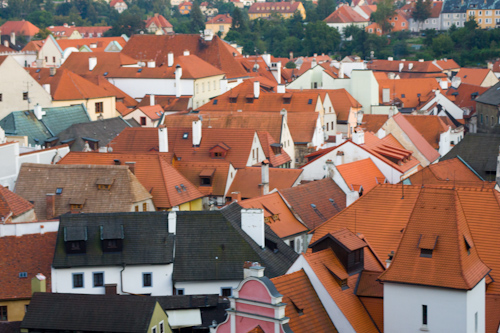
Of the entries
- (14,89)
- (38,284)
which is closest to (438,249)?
(38,284)

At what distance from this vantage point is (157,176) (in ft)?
166

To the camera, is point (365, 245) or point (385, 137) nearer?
point (365, 245)

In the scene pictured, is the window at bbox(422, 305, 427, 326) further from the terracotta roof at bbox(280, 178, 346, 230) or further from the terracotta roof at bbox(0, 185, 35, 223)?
the terracotta roof at bbox(0, 185, 35, 223)

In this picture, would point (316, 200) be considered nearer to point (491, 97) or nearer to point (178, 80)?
point (491, 97)

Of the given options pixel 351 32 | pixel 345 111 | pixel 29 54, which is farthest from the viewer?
pixel 351 32

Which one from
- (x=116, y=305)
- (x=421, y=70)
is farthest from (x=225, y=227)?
(x=421, y=70)

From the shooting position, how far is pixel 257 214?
3944cm

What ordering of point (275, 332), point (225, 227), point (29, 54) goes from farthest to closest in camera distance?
point (29, 54) → point (225, 227) → point (275, 332)

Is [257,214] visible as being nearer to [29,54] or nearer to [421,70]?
[421,70]

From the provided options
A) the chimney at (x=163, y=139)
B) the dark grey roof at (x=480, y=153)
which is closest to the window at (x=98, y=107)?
the chimney at (x=163, y=139)

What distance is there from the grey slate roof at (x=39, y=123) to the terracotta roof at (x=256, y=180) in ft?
56.8

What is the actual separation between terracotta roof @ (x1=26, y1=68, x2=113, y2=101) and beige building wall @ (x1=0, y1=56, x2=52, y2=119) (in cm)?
478

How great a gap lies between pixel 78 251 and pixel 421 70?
90.0 metres

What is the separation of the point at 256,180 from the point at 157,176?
6021 mm
